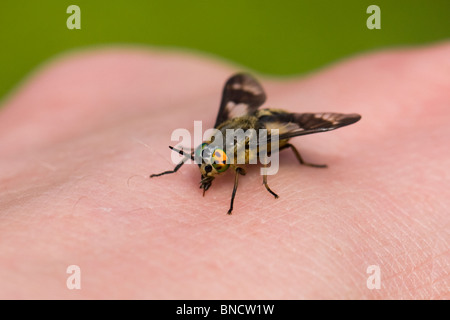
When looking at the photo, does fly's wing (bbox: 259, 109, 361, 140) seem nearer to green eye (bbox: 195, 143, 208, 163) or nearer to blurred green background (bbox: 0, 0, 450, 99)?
green eye (bbox: 195, 143, 208, 163)

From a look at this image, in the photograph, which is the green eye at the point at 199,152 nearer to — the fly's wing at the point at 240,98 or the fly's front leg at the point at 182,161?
the fly's front leg at the point at 182,161

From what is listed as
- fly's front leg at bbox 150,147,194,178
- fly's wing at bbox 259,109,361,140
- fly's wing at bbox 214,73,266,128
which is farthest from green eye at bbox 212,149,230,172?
fly's wing at bbox 214,73,266,128

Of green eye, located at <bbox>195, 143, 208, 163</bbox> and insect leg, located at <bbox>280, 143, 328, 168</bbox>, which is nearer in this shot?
green eye, located at <bbox>195, 143, 208, 163</bbox>

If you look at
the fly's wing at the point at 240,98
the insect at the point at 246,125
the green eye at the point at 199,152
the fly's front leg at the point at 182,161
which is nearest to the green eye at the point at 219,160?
the insect at the point at 246,125

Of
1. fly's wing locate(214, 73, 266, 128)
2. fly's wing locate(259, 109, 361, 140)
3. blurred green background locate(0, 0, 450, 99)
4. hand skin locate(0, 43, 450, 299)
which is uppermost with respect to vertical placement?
blurred green background locate(0, 0, 450, 99)

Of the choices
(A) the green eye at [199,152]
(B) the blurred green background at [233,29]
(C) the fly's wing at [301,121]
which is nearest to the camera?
(A) the green eye at [199,152]

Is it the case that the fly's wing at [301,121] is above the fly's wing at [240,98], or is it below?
below

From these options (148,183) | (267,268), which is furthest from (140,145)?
(267,268)

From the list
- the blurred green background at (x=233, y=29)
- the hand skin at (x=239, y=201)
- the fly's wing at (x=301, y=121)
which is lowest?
the hand skin at (x=239, y=201)

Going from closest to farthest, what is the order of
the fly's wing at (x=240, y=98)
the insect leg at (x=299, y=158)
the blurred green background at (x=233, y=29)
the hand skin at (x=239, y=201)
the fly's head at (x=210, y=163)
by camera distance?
the hand skin at (x=239, y=201)
the fly's head at (x=210, y=163)
the insect leg at (x=299, y=158)
the fly's wing at (x=240, y=98)
the blurred green background at (x=233, y=29)
